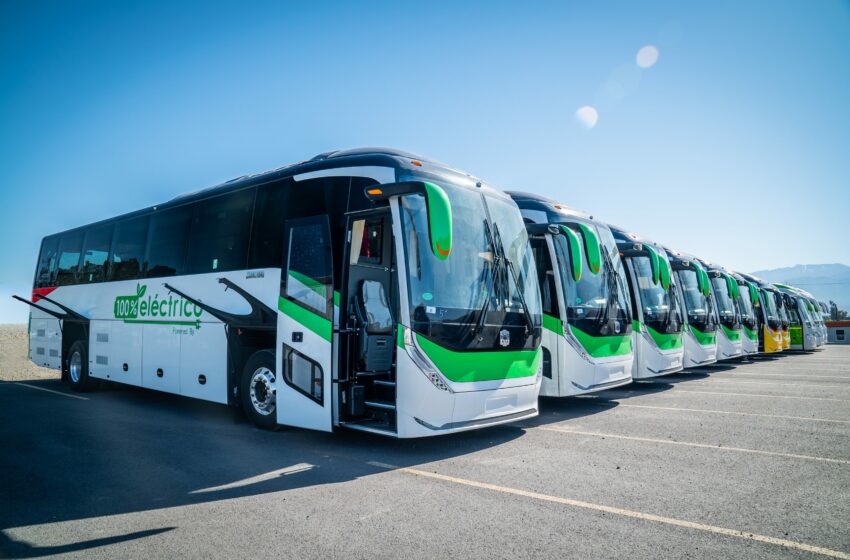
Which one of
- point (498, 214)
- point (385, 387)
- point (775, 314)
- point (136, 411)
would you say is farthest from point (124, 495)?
point (775, 314)

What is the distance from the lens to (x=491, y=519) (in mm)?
4164

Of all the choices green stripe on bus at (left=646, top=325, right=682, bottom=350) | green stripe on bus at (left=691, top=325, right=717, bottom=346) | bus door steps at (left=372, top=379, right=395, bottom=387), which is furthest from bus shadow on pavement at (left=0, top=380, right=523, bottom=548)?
green stripe on bus at (left=691, top=325, right=717, bottom=346)

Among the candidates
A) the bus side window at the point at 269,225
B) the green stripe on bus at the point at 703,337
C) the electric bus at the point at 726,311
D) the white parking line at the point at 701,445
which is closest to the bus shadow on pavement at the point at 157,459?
the white parking line at the point at 701,445

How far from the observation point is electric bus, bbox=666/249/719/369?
558 inches

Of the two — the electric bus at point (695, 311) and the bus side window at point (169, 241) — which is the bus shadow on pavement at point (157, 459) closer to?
the bus side window at point (169, 241)

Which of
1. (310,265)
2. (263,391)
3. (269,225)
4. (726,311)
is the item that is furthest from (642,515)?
(726,311)

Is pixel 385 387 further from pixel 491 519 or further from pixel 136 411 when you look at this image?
pixel 136 411

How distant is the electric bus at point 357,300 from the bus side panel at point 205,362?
0.03m

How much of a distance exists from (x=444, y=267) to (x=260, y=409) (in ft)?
12.4

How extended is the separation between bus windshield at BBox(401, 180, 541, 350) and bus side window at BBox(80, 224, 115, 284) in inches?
367

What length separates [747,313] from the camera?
19.5 meters

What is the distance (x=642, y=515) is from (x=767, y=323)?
71.8 feet

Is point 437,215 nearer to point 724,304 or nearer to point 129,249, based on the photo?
point 129,249

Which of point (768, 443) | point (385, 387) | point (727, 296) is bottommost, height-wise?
point (768, 443)
